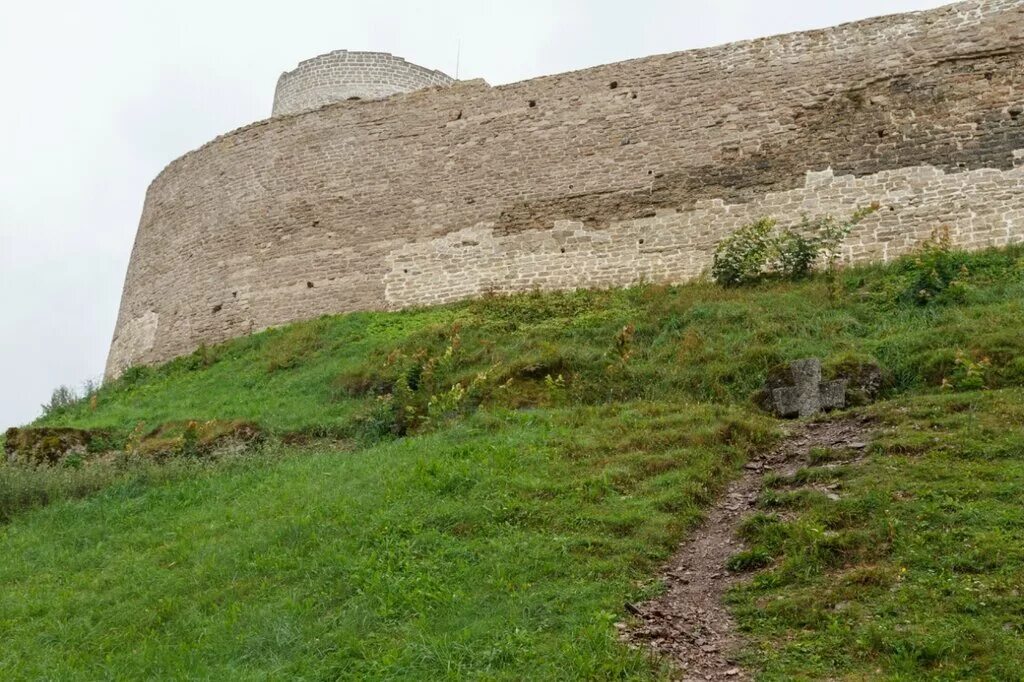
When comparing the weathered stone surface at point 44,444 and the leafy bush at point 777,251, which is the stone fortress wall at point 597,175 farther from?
the weathered stone surface at point 44,444

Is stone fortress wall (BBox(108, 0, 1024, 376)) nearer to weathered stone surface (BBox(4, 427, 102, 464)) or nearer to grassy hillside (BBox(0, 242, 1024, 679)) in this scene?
grassy hillside (BBox(0, 242, 1024, 679))

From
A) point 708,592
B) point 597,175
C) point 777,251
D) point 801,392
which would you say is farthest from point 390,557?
point 597,175

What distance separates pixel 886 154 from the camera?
55.3 ft

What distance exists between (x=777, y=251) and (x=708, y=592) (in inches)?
375

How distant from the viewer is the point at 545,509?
29.5ft

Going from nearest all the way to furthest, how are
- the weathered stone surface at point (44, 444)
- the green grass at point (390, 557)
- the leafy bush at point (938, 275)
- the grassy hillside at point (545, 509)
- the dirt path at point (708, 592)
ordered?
1. the dirt path at point (708, 592)
2. the grassy hillside at point (545, 509)
3. the green grass at point (390, 557)
4. the leafy bush at point (938, 275)
5. the weathered stone surface at point (44, 444)

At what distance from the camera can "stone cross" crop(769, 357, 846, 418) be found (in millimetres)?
11250

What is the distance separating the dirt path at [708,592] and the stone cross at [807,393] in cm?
118

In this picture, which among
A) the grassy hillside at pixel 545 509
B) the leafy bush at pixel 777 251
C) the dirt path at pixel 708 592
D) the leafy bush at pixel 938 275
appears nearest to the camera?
the dirt path at pixel 708 592

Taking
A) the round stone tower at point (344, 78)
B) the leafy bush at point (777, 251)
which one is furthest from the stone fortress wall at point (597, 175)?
the round stone tower at point (344, 78)

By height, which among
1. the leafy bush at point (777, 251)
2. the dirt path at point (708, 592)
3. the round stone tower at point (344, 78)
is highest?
the round stone tower at point (344, 78)

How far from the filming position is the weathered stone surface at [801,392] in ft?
37.0

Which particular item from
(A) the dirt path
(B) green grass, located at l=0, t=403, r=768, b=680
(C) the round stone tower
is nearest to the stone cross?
(B) green grass, located at l=0, t=403, r=768, b=680

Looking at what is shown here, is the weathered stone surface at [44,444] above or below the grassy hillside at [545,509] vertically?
above
